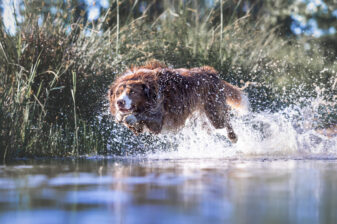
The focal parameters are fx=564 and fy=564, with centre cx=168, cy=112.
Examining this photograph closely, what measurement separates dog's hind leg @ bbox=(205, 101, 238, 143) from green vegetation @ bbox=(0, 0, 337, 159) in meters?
0.85

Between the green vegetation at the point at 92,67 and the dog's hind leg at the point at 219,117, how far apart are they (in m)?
0.85

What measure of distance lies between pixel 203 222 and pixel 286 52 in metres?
10.6

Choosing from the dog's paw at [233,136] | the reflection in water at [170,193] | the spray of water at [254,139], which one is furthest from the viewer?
the dog's paw at [233,136]

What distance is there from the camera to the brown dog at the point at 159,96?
6207 mm

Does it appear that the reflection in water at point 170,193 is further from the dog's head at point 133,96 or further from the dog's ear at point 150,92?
the dog's ear at point 150,92

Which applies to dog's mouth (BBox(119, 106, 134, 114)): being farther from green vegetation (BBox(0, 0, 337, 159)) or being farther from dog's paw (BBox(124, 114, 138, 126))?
green vegetation (BBox(0, 0, 337, 159))

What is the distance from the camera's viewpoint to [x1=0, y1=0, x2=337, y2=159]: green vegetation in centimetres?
575

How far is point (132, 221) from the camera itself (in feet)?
7.37

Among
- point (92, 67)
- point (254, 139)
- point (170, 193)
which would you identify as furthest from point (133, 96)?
point (170, 193)

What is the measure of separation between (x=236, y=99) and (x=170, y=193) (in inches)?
175

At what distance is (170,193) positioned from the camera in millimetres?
3002

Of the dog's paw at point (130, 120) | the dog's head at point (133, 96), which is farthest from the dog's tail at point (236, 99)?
the dog's paw at point (130, 120)

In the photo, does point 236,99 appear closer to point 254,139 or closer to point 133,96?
point 254,139

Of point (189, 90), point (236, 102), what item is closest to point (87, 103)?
point (189, 90)
